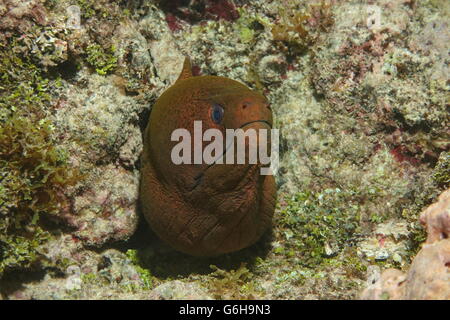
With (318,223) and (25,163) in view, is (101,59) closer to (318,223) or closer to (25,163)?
(25,163)

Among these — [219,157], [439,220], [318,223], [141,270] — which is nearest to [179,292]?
[141,270]

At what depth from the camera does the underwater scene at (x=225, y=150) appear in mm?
2967

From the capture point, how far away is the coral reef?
237 centimetres

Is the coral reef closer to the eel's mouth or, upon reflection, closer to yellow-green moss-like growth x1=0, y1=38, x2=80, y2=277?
the eel's mouth

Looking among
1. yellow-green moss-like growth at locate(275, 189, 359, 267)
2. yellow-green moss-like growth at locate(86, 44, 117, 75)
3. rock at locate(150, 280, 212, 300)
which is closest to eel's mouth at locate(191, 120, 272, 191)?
rock at locate(150, 280, 212, 300)

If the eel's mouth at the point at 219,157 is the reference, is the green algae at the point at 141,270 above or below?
below

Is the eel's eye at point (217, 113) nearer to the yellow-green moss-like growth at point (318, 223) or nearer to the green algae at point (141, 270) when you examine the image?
the yellow-green moss-like growth at point (318, 223)

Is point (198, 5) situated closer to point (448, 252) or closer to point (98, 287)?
point (98, 287)

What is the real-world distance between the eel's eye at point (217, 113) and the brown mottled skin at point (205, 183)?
0.08ft

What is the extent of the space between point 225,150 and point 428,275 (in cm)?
155

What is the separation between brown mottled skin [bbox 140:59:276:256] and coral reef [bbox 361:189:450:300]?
1.10 meters

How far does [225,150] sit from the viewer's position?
9.37ft

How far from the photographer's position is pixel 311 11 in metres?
4.24

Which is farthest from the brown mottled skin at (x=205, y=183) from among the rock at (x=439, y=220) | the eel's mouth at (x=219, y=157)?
the rock at (x=439, y=220)
